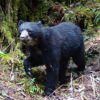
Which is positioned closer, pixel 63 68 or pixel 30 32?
pixel 30 32

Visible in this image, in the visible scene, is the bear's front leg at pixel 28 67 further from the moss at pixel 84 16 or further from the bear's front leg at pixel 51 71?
the moss at pixel 84 16

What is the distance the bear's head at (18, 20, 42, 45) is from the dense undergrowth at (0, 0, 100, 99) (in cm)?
97

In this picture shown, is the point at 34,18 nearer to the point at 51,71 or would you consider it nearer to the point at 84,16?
the point at 84,16

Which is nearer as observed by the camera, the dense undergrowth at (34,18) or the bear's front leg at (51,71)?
the bear's front leg at (51,71)

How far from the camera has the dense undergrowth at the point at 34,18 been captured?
632 centimetres

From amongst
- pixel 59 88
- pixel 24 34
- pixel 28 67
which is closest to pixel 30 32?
pixel 24 34

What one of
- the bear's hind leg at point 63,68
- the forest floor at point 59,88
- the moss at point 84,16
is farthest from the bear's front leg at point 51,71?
the moss at point 84,16

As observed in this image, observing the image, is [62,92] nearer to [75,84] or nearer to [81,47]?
[75,84]

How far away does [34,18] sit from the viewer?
8.78 metres

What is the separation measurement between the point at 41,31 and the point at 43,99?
1561mm

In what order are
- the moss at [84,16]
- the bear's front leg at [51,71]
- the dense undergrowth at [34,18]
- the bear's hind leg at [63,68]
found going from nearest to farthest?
1. the bear's front leg at [51,71]
2. the dense undergrowth at [34,18]
3. the bear's hind leg at [63,68]
4. the moss at [84,16]

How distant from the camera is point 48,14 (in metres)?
9.34

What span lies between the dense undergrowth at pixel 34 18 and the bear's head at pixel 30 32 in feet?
3.20

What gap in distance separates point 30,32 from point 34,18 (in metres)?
3.50
